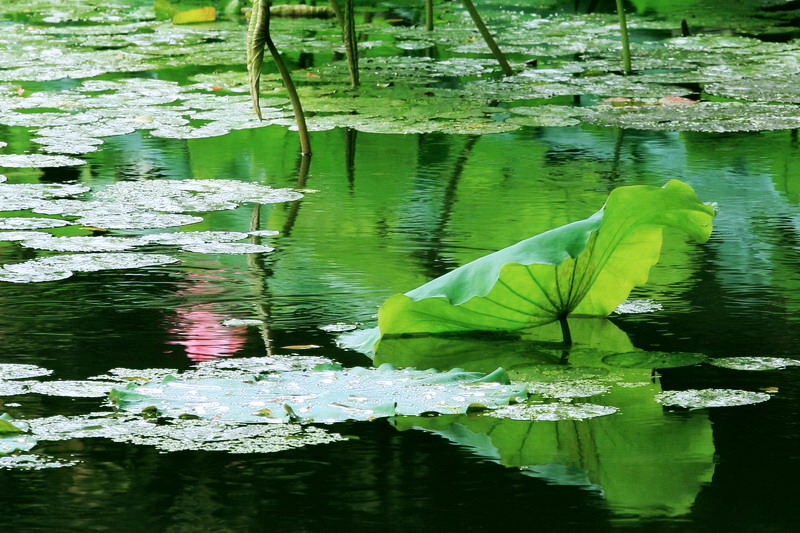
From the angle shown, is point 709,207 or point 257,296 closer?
point 709,207

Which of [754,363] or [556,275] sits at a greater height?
[556,275]

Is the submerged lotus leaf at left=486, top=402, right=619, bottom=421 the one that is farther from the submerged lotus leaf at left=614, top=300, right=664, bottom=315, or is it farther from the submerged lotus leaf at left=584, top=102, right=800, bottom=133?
the submerged lotus leaf at left=584, top=102, right=800, bottom=133

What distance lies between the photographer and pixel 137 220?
11.7 ft

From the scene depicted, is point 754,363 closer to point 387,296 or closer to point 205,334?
point 387,296

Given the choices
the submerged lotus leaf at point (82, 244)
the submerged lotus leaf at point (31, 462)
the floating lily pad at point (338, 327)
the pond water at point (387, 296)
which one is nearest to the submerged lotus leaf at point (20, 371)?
the pond water at point (387, 296)

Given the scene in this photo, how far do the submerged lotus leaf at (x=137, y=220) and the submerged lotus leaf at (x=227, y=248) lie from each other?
0.25 meters

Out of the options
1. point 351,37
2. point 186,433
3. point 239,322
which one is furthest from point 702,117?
point 186,433

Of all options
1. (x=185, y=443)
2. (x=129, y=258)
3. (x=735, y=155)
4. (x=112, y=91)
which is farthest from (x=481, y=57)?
(x=185, y=443)

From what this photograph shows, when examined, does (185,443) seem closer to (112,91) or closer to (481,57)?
(112,91)

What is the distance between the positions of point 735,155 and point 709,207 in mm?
2103

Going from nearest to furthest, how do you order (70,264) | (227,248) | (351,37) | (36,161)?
(70,264)
(227,248)
(36,161)
(351,37)

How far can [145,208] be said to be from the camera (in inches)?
146

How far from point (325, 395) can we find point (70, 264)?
113cm

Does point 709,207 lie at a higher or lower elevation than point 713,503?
higher
